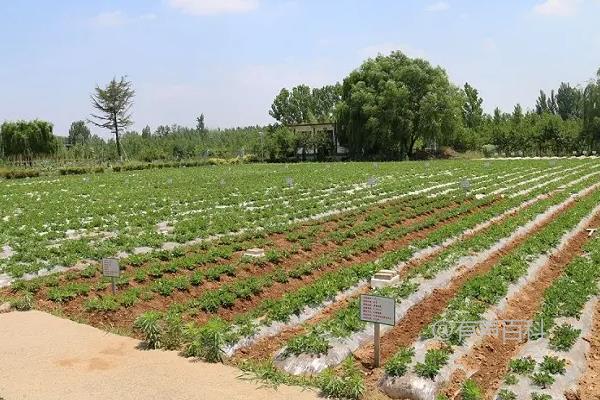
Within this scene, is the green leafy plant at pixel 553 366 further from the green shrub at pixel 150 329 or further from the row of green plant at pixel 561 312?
the green shrub at pixel 150 329

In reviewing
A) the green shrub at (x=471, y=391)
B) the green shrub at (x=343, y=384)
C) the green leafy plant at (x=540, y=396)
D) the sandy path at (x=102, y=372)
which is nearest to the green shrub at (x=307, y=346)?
the green shrub at (x=343, y=384)

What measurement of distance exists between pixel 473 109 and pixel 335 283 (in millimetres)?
78418

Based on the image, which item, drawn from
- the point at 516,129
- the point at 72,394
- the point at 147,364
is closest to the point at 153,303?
the point at 147,364

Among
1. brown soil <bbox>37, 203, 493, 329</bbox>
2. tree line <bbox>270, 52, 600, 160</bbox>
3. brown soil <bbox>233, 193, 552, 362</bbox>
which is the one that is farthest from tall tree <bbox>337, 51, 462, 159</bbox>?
brown soil <bbox>233, 193, 552, 362</bbox>

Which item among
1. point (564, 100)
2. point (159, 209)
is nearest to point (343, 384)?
point (159, 209)

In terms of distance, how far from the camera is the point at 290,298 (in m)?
8.84

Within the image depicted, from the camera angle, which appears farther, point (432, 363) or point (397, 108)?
point (397, 108)

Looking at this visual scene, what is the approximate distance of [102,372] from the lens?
6.57 m

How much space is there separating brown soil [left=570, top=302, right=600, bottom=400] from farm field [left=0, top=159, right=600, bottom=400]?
1.1 inches

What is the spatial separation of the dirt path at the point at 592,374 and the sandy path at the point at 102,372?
9.42 ft

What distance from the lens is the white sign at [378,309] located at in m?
6.10

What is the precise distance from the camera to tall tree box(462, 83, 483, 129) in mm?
81356

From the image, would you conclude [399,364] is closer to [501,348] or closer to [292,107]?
[501,348]

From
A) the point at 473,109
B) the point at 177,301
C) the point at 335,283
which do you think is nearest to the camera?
the point at 177,301
